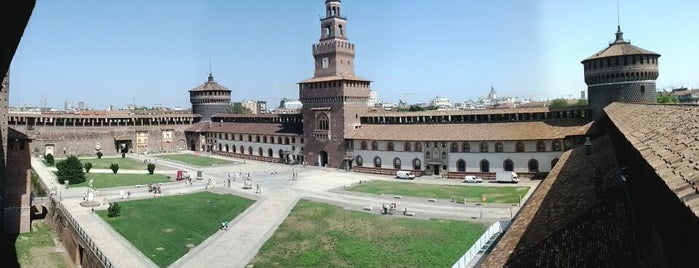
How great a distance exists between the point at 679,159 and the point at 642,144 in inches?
149

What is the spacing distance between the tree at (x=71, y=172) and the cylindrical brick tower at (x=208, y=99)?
42.5 metres

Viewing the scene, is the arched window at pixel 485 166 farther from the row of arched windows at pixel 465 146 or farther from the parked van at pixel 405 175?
the parked van at pixel 405 175

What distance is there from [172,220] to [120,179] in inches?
840

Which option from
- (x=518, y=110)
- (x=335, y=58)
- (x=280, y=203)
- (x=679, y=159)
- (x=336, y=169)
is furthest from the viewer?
(x=335, y=58)

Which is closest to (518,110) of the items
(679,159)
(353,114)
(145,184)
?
(353,114)

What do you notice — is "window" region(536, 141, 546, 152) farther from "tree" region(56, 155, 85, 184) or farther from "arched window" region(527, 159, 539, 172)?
"tree" region(56, 155, 85, 184)

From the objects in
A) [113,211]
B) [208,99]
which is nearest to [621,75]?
[113,211]

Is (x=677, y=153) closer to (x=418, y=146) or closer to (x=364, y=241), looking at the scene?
(x=364, y=241)

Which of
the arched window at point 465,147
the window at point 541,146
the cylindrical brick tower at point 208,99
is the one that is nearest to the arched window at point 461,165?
the arched window at point 465,147

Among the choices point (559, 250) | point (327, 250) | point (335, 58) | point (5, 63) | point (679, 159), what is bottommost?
point (327, 250)

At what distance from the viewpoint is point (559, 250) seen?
14195 mm

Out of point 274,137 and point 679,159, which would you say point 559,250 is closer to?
point 679,159

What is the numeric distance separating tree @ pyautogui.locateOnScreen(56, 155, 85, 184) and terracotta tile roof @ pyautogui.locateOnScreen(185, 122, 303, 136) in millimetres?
28402

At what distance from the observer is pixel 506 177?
51875 millimetres
